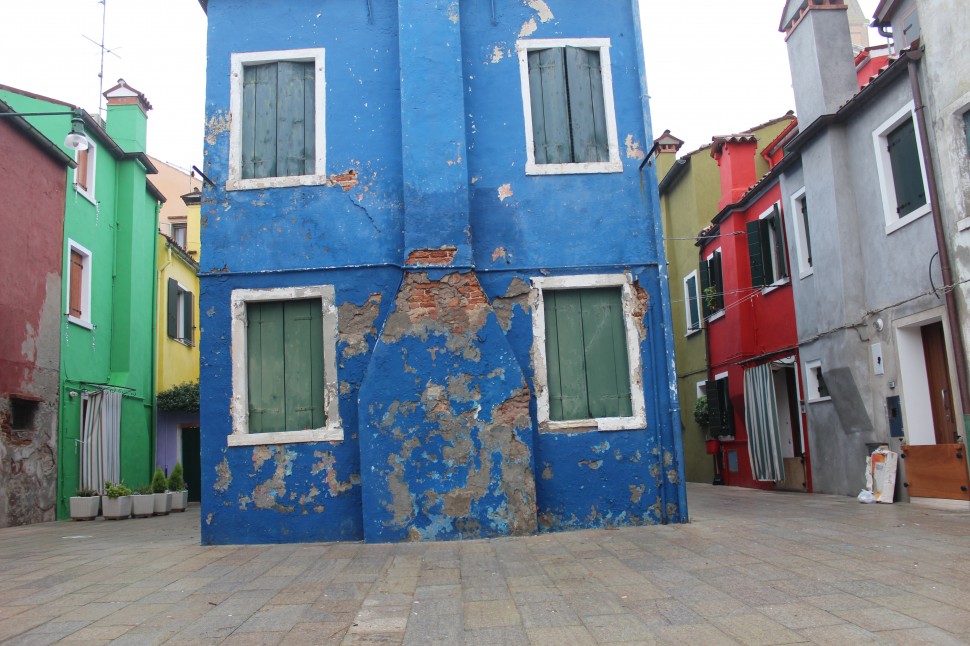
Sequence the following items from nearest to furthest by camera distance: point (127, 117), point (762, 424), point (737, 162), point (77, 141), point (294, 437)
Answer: point (294, 437) < point (77, 141) < point (762, 424) < point (737, 162) < point (127, 117)

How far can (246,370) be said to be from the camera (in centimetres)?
884

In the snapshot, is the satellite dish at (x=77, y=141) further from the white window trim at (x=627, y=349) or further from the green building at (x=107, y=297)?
the white window trim at (x=627, y=349)

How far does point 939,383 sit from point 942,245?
2.01 meters

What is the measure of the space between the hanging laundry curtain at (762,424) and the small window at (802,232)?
2133 millimetres

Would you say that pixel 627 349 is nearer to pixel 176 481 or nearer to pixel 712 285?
pixel 712 285

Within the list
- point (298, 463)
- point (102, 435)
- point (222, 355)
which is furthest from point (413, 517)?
point (102, 435)

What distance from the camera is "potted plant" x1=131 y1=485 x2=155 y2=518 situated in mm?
13656

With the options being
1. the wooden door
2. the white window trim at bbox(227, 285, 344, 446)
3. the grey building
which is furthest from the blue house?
the wooden door

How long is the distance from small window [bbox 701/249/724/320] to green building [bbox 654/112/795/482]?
0.55 m

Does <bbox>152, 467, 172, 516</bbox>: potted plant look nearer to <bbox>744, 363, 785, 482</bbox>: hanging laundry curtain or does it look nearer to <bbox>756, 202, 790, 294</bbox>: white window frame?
<bbox>744, 363, 785, 482</bbox>: hanging laundry curtain

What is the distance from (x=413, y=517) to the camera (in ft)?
26.4

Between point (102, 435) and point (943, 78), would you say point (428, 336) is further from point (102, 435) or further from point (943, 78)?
point (102, 435)

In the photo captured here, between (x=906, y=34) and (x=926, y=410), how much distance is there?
6.91 meters

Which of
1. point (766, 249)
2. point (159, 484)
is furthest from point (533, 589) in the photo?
point (766, 249)
